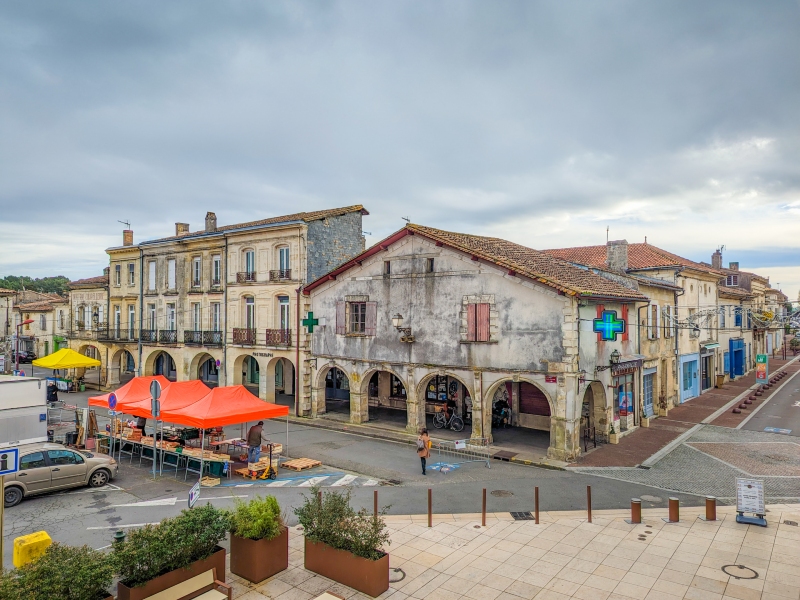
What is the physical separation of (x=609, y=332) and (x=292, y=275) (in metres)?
15.4

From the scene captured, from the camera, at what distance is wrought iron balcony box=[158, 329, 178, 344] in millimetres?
31938

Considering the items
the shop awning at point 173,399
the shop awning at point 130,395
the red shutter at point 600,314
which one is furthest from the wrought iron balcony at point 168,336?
the red shutter at point 600,314

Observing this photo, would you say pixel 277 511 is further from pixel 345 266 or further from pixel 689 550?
pixel 345 266

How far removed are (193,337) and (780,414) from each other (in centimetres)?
3211

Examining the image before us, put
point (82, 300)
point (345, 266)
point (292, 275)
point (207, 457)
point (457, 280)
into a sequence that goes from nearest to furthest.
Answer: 1. point (207, 457)
2. point (457, 280)
3. point (345, 266)
4. point (292, 275)
5. point (82, 300)

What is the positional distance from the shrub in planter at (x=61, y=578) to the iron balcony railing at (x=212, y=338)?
2324cm

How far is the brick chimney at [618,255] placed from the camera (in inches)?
1079

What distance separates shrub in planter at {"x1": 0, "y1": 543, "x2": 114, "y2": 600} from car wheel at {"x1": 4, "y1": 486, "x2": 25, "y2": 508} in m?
7.61

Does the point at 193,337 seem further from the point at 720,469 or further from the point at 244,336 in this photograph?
the point at 720,469

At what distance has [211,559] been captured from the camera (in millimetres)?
8320

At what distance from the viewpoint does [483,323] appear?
64.0 feet

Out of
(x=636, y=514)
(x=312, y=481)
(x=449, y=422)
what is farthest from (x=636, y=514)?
(x=449, y=422)

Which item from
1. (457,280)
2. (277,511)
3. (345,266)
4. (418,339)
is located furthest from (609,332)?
(277,511)

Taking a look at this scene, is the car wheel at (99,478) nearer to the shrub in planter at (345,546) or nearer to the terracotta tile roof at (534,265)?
the shrub in planter at (345,546)
